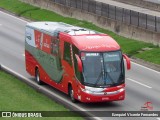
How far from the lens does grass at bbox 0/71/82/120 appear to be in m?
24.8

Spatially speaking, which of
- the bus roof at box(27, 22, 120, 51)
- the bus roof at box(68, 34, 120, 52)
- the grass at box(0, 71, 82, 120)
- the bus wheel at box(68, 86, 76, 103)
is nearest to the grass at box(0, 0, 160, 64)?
the bus roof at box(27, 22, 120, 51)

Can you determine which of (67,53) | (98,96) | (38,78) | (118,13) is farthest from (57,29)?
(118,13)

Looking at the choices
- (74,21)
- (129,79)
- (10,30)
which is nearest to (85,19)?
(74,21)

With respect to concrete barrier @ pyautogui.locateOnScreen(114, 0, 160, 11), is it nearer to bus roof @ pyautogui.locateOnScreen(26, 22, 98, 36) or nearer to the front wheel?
bus roof @ pyautogui.locateOnScreen(26, 22, 98, 36)

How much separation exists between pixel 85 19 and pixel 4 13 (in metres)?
13.0

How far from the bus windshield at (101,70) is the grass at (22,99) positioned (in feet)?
6.17

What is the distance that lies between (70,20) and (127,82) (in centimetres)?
2381

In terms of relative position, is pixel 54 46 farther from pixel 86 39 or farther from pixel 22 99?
pixel 22 99

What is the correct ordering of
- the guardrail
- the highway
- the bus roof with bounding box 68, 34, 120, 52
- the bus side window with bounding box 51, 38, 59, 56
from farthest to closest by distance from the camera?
the guardrail, the bus side window with bounding box 51, 38, 59, 56, the highway, the bus roof with bounding box 68, 34, 120, 52

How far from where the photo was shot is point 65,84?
28.3 metres

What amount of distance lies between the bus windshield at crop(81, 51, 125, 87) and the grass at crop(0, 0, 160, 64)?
11875mm

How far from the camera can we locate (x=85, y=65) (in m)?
26.5

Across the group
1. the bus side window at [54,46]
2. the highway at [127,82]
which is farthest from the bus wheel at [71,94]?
the bus side window at [54,46]

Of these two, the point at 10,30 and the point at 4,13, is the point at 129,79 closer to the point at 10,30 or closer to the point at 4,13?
the point at 10,30
